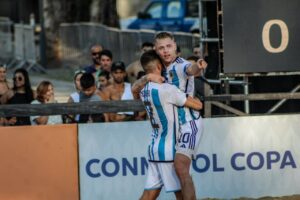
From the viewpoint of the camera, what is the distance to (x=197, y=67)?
916cm

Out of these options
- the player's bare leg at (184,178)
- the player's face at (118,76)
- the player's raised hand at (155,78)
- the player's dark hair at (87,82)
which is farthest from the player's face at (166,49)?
the player's face at (118,76)

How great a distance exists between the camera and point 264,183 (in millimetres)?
11789

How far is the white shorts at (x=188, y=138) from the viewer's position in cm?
951

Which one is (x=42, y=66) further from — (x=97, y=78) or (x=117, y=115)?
(x=117, y=115)

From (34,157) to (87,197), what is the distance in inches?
28.9

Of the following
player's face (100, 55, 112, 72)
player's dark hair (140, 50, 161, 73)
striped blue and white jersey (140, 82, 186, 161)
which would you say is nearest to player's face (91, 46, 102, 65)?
player's face (100, 55, 112, 72)

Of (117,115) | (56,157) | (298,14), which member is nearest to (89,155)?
(56,157)

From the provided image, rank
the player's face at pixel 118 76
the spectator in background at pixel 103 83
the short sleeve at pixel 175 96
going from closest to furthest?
the short sleeve at pixel 175 96
the spectator in background at pixel 103 83
the player's face at pixel 118 76

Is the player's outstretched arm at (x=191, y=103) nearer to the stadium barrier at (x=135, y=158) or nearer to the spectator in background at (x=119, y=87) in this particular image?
the stadium barrier at (x=135, y=158)

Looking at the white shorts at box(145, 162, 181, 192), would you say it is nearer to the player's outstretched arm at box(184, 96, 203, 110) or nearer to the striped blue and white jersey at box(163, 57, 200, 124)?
the striped blue and white jersey at box(163, 57, 200, 124)

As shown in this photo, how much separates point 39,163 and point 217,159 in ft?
6.46

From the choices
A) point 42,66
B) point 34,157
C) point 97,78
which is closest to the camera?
point 34,157

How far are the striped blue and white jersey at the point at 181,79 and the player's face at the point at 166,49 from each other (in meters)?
0.11

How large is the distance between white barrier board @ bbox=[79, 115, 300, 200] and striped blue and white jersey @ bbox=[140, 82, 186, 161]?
1.92 m
